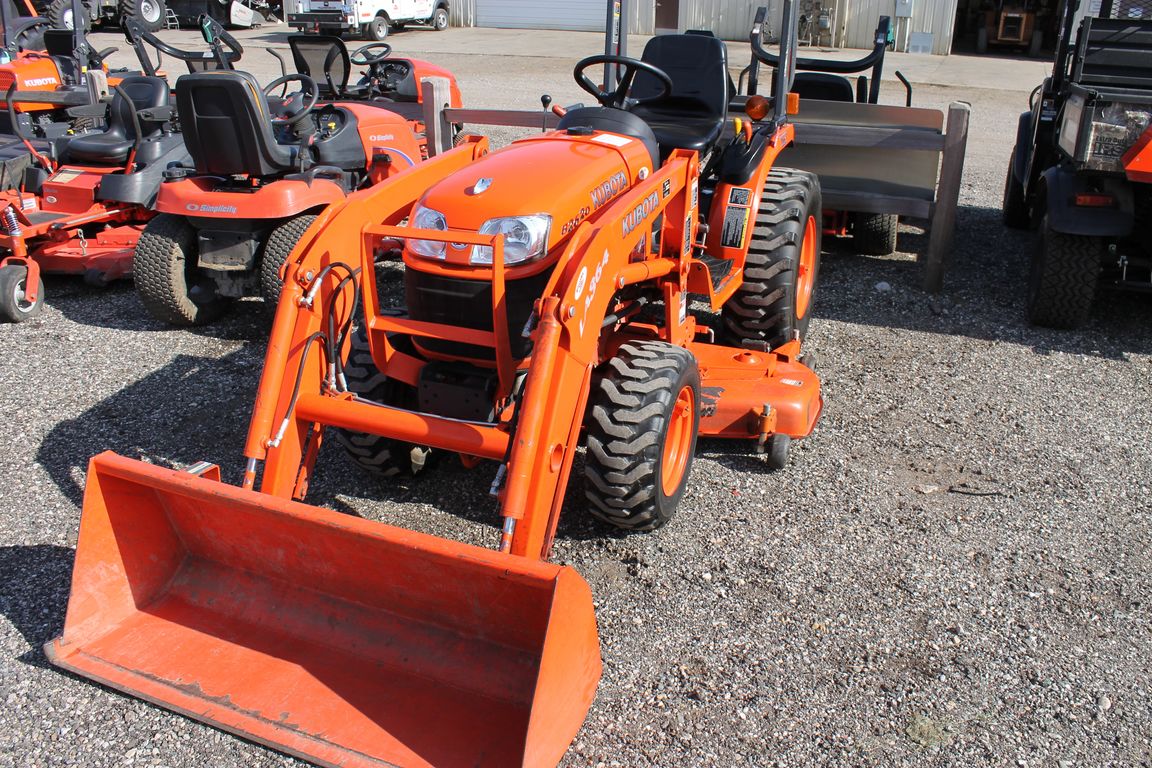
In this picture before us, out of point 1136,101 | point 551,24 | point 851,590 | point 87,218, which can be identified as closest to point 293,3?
point 551,24

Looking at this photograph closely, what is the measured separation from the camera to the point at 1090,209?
5.59 meters

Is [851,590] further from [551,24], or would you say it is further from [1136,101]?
[551,24]

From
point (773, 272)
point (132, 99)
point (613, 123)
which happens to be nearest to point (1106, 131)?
point (773, 272)

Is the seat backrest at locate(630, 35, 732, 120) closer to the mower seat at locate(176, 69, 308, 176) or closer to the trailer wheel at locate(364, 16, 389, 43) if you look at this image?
the mower seat at locate(176, 69, 308, 176)

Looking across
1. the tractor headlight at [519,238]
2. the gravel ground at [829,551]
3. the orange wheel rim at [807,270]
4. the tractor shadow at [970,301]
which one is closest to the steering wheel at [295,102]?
the gravel ground at [829,551]

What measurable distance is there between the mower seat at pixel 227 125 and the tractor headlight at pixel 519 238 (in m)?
2.82

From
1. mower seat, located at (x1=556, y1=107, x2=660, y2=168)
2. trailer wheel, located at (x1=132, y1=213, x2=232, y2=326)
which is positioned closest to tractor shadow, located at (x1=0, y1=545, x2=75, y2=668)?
trailer wheel, located at (x1=132, y1=213, x2=232, y2=326)

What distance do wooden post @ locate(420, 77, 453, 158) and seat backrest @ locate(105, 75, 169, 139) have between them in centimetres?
214

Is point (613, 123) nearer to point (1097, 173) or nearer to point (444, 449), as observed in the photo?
point (444, 449)

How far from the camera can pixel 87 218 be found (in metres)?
6.71

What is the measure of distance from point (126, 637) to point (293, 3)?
23.6 meters

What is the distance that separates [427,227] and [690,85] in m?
2.00

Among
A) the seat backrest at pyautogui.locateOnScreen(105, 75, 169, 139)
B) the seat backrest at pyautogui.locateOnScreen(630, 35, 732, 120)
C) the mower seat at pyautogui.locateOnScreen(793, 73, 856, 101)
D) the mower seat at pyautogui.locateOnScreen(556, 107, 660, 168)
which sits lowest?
the seat backrest at pyautogui.locateOnScreen(105, 75, 169, 139)

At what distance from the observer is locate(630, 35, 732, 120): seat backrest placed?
4.84 meters
